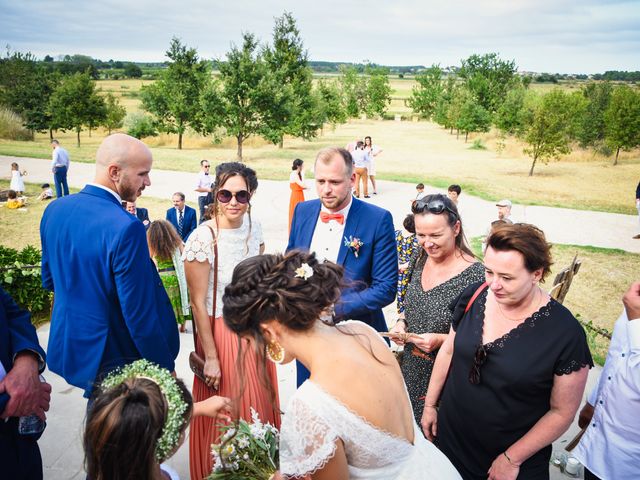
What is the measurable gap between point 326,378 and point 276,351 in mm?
331

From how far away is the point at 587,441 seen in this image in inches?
110

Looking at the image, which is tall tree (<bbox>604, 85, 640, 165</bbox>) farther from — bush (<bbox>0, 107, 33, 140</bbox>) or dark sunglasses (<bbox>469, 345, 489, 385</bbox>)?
bush (<bbox>0, 107, 33, 140</bbox>)

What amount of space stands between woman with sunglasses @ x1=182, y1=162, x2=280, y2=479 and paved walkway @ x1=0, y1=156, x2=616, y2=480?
33.1 inches

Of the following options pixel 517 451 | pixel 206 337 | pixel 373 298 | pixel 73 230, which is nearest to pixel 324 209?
pixel 373 298

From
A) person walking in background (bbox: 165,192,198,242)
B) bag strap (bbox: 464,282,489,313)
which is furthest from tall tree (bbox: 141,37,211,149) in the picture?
bag strap (bbox: 464,282,489,313)

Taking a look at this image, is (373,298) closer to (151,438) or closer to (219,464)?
(219,464)

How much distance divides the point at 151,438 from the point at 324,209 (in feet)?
7.83

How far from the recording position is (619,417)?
103 inches

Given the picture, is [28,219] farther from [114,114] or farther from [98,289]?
[114,114]

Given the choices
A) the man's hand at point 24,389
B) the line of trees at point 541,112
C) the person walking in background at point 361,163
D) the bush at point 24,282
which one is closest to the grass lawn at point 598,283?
the person walking in background at point 361,163

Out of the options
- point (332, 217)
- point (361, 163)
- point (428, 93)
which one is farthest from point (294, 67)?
point (428, 93)

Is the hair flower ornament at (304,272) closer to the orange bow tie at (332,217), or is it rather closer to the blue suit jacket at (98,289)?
the blue suit jacket at (98,289)

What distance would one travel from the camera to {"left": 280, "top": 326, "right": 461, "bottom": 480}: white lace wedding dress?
1802 mm

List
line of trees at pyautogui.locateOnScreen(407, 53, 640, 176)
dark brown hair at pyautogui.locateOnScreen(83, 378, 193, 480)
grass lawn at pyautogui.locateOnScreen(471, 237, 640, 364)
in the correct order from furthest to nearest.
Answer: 1. line of trees at pyautogui.locateOnScreen(407, 53, 640, 176)
2. grass lawn at pyautogui.locateOnScreen(471, 237, 640, 364)
3. dark brown hair at pyautogui.locateOnScreen(83, 378, 193, 480)
